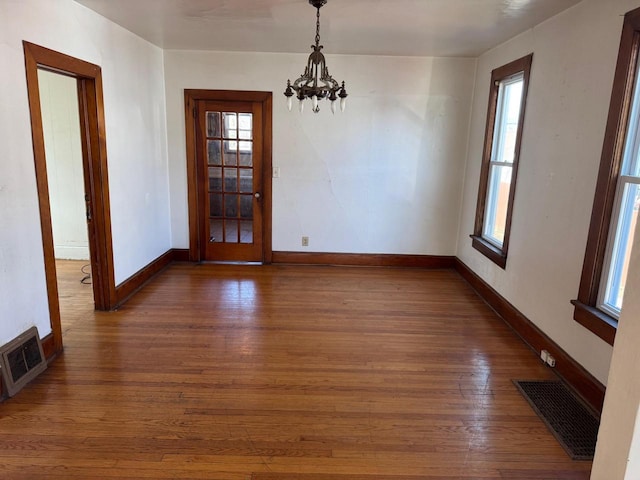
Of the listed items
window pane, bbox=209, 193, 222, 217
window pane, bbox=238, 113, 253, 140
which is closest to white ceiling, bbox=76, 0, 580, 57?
window pane, bbox=238, 113, 253, 140

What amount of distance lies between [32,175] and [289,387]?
2129 mm

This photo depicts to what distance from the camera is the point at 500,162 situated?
4.29 metres

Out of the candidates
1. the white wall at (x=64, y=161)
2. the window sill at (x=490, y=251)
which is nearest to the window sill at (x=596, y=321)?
the window sill at (x=490, y=251)

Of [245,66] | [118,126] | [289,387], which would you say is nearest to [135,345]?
[289,387]

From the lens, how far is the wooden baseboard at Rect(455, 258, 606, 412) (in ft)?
8.51

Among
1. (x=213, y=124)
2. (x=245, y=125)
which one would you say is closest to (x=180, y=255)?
(x=213, y=124)

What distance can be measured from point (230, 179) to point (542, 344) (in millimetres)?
3801

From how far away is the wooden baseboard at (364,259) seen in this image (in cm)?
548

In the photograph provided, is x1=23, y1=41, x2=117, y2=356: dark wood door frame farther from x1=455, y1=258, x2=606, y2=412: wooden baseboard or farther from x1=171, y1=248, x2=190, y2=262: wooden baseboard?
x1=455, y1=258, x2=606, y2=412: wooden baseboard

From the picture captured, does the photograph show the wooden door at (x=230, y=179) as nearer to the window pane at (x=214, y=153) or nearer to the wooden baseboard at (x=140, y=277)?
the window pane at (x=214, y=153)

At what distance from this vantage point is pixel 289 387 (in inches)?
109

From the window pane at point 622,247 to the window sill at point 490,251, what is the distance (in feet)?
4.44

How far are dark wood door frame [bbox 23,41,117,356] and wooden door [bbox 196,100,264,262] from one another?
5.37ft

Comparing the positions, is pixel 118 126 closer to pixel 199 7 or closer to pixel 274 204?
pixel 199 7
